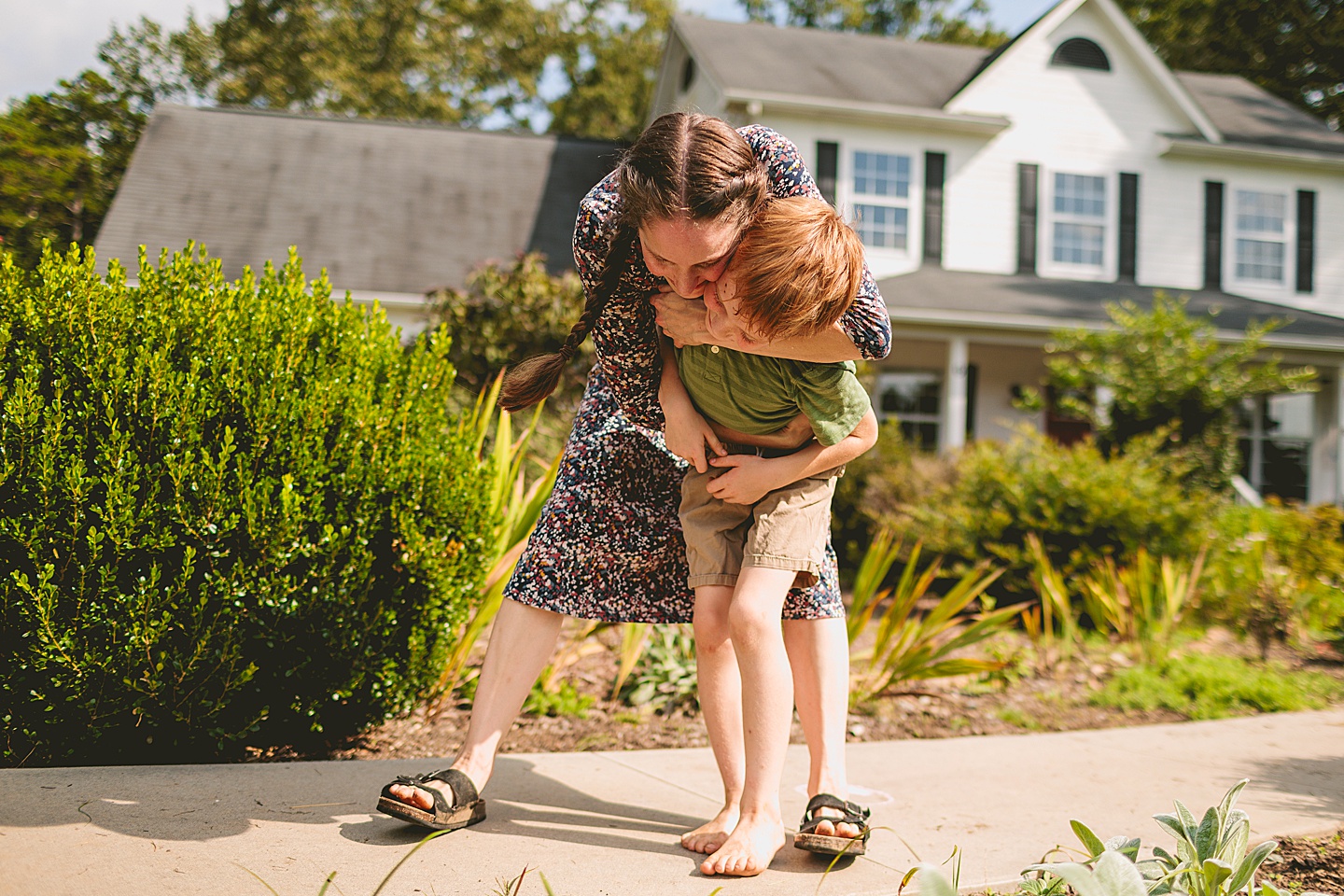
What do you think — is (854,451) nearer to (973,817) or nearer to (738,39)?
(973,817)

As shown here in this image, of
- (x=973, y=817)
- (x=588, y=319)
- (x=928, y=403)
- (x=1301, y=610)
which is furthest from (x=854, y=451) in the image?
(x=928, y=403)

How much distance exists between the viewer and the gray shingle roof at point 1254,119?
15719 millimetres

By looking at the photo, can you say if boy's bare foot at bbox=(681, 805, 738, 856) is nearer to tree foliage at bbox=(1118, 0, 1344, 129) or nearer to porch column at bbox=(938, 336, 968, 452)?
porch column at bbox=(938, 336, 968, 452)

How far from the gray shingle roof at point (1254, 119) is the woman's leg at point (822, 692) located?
53.4 feet

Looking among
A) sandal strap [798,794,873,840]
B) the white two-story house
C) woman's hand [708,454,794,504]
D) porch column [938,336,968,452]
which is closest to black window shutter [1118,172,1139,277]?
the white two-story house

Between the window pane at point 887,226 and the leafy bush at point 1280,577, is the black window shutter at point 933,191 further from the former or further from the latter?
the leafy bush at point 1280,577

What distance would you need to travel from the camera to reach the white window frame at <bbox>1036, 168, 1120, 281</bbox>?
15078 millimetres

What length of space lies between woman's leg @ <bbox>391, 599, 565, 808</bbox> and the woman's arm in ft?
1.88

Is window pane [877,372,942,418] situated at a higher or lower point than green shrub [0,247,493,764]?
higher

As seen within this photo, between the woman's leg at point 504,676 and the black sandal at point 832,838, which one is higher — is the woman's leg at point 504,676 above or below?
above

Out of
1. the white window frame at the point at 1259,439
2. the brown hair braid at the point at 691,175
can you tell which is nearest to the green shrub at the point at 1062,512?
the brown hair braid at the point at 691,175

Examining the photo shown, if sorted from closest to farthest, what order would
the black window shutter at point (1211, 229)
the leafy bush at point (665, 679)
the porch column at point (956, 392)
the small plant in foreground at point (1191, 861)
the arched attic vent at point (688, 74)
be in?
1. the small plant in foreground at point (1191, 861)
2. the leafy bush at point (665, 679)
3. the porch column at point (956, 392)
4. the black window shutter at point (1211, 229)
5. the arched attic vent at point (688, 74)

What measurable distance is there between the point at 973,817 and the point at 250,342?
8.05ft

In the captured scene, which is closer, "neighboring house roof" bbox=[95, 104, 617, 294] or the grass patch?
the grass patch
